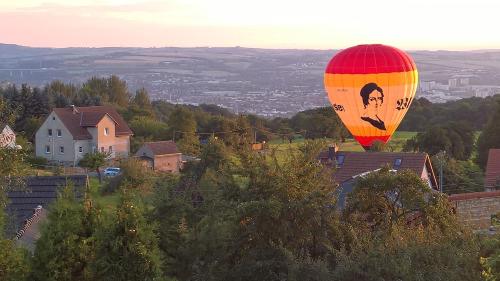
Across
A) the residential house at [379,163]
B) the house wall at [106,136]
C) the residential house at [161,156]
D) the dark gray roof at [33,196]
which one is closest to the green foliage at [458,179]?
the residential house at [379,163]

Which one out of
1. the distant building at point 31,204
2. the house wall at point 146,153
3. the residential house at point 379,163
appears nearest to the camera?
the distant building at point 31,204

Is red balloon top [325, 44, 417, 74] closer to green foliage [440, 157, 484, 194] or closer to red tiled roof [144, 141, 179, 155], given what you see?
green foliage [440, 157, 484, 194]

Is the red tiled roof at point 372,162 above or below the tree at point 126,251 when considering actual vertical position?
below

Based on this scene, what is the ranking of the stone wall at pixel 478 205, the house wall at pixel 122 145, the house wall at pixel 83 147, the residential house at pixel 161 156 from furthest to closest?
the house wall at pixel 122 145 < the house wall at pixel 83 147 < the residential house at pixel 161 156 < the stone wall at pixel 478 205

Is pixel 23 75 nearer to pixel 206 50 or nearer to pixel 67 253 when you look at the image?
pixel 206 50

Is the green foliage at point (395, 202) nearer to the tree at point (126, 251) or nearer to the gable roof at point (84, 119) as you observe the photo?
the tree at point (126, 251)

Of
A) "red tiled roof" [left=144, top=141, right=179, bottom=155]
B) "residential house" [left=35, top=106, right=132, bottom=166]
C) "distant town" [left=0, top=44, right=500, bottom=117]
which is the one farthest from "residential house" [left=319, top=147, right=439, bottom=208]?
"distant town" [left=0, top=44, right=500, bottom=117]
